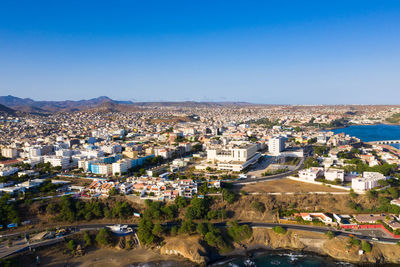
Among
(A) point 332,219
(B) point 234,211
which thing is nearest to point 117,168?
(B) point 234,211

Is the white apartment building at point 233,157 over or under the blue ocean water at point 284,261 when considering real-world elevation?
over

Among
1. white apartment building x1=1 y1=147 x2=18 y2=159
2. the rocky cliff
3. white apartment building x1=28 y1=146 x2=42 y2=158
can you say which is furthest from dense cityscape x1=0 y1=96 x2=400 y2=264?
white apartment building x1=1 y1=147 x2=18 y2=159

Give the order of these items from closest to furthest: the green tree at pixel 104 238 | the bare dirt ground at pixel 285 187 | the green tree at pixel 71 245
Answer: the green tree at pixel 71 245 < the green tree at pixel 104 238 < the bare dirt ground at pixel 285 187

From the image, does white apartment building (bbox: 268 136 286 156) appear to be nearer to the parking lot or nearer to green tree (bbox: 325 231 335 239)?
the parking lot

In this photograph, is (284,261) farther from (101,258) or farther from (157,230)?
(101,258)

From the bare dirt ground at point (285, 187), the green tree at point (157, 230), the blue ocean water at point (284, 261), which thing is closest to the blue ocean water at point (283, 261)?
the blue ocean water at point (284, 261)

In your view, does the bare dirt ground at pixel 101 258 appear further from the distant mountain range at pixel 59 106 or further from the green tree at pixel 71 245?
the distant mountain range at pixel 59 106

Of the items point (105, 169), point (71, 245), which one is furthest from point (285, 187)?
point (105, 169)

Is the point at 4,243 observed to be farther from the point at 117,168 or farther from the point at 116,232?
the point at 117,168
